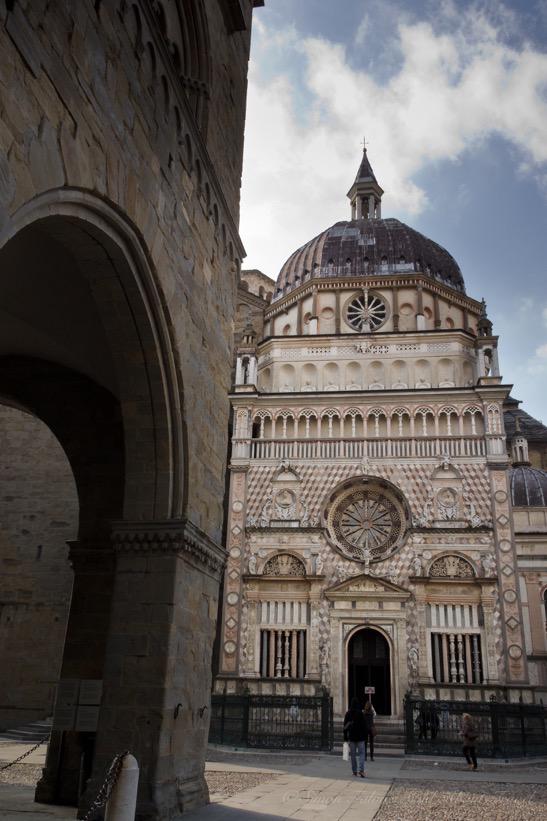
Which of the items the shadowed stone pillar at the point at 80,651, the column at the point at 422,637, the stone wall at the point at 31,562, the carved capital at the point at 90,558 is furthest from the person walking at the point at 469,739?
the stone wall at the point at 31,562

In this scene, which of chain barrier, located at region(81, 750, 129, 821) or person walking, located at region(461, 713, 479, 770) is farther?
person walking, located at region(461, 713, 479, 770)

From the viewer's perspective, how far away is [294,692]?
25.5 metres

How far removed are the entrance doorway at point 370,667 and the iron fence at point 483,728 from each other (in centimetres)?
476

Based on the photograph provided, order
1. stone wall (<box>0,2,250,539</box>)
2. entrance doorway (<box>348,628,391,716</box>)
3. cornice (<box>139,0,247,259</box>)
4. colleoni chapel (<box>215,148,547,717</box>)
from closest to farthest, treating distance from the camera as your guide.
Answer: stone wall (<box>0,2,250,539</box>) < cornice (<box>139,0,247,259</box>) < colleoni chapel (<box>215,148,547,717</box>) < entrance doorway (<box>348,628,391,716</box>)

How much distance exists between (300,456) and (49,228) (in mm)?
22757

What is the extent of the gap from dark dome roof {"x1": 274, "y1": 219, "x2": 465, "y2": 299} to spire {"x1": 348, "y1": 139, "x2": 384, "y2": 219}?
365cm

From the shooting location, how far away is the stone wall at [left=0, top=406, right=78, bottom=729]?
73.7 ft

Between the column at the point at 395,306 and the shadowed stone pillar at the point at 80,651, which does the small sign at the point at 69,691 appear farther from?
the column at the point at 395,306

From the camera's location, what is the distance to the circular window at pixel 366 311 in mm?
33250

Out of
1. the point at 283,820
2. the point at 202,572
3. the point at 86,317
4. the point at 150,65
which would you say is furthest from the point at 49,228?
the point at 283,820

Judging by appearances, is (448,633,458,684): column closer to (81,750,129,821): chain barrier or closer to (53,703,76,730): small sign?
(53,703,76,730): small sign

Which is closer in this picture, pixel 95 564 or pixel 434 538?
pixel 95 564

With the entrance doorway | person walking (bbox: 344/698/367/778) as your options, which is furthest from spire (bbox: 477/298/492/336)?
person walking (bbox: 344/698/367/778)

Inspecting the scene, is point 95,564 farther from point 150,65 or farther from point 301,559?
point 301,559
